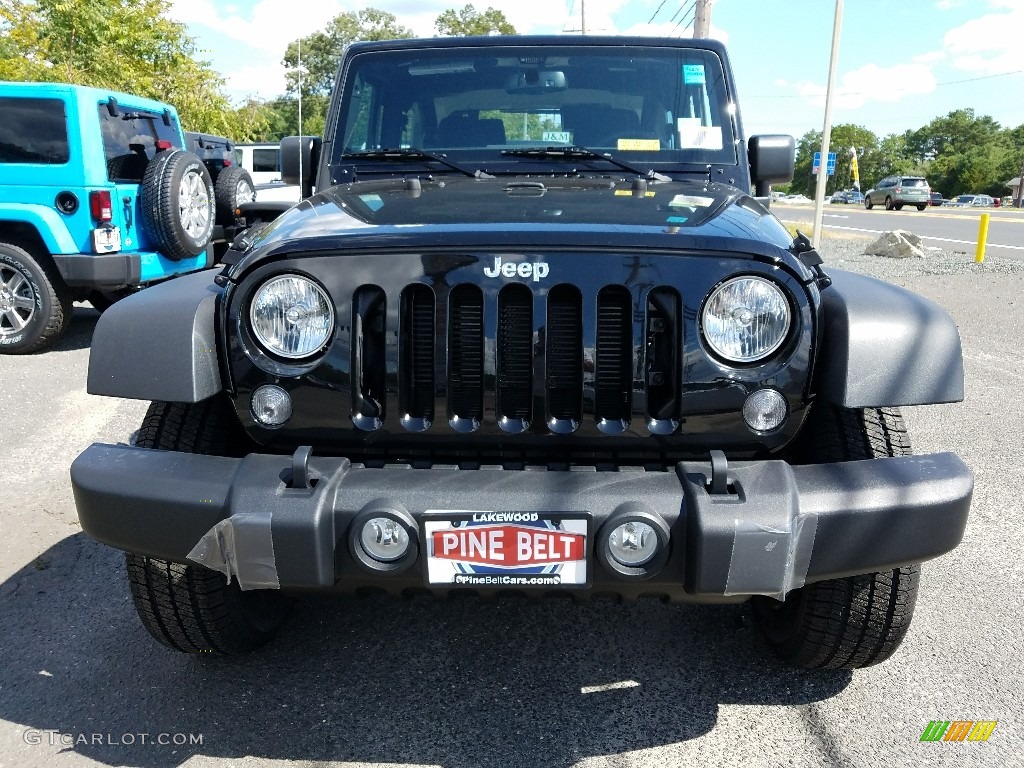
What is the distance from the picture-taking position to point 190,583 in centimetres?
232

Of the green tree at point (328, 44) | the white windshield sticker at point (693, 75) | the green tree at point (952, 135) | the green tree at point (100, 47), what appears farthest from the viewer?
the green tree at point (952, 135)

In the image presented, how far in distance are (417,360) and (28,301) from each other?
234 inches

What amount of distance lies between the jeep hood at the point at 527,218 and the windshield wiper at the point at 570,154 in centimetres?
20

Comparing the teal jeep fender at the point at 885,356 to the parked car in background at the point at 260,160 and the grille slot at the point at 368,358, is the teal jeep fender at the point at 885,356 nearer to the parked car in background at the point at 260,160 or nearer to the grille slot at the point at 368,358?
the grille slot at the point at 368,358

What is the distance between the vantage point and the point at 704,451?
2.15 meters

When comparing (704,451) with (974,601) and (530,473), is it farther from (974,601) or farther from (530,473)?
(974,601)

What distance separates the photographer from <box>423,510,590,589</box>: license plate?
188cm

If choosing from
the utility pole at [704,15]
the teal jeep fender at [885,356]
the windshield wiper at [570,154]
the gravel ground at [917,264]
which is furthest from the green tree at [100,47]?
the teal jeep fender at [885,356]

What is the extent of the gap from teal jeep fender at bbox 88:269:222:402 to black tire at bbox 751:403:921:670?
159 cm

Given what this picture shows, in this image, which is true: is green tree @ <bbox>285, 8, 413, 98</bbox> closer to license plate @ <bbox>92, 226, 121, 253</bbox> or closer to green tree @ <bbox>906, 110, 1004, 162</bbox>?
license plate @ <bbox>92, 226, 121, 253</bbox>

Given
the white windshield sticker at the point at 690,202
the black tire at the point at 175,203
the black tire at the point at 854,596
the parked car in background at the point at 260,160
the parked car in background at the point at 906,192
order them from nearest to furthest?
1. the black tire at the point at 854,596
2. the white windshield sticker at the point at 690,202
3. the black tire at the point at 175,203
4. the parked car in background at the point at 260,160
5. the parked car in background at the point at 906,192

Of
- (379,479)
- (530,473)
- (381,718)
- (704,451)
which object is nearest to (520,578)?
(530,473)

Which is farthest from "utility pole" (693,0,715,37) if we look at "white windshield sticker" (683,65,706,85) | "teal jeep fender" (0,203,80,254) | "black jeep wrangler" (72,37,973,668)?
"black jeep wrangler" (72,37,973,668)

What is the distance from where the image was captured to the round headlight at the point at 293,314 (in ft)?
6.83
